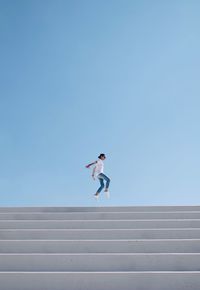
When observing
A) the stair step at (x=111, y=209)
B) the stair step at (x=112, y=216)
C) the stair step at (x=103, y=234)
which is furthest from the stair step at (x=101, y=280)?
the stair step at (x=111, y=209)

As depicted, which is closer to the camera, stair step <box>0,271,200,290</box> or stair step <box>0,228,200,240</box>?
stair step <box>0,271,200,290</box>

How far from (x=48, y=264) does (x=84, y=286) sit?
720 mm

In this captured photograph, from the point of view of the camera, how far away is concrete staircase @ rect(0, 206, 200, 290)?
4012mm

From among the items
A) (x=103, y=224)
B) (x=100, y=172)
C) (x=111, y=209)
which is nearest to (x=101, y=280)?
(x=103, y=224)

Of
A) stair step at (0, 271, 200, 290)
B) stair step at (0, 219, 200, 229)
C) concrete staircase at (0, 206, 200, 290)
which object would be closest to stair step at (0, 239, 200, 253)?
concrete staircase at (0, 206, 200, 290)

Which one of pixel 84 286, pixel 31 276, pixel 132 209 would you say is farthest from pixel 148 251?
pixel 132 209

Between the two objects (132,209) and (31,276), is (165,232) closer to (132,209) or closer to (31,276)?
(132,209)

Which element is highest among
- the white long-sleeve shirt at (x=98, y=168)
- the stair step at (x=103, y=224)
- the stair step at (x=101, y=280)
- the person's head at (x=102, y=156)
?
the person's head at (x=102, y=156)

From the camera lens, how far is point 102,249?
496 cm

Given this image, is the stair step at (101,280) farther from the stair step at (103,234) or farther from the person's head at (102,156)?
the person's head at (102,156)

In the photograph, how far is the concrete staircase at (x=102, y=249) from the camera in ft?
13.2

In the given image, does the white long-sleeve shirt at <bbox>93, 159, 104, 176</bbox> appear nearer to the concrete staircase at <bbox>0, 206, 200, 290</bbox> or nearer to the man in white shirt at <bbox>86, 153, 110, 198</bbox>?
the man in white shirt at <bbox>86, 153, 110, 198</bbox>

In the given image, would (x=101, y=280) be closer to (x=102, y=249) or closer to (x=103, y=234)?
(x=102, y=249)

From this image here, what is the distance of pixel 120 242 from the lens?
16.5ft
